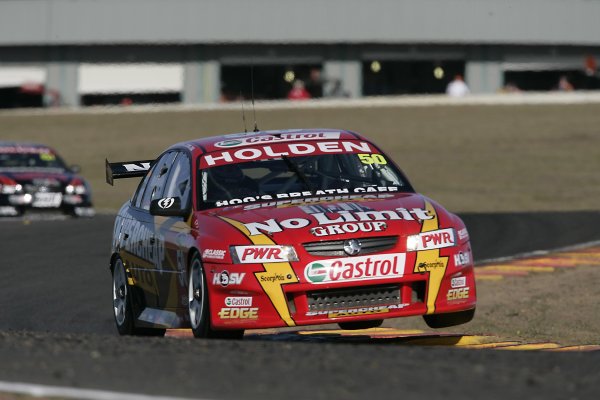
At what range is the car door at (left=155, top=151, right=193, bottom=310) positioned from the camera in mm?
10117

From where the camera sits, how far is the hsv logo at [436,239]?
31.6 feet

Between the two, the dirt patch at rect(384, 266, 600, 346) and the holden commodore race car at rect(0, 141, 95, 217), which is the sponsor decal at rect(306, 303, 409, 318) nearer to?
the dirt patch at rect(384, 266, 600, 346)

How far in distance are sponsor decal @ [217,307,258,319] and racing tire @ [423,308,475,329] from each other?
46.5 inches

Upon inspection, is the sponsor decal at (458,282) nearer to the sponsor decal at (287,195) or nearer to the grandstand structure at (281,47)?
the sponsor decal at (287,195)

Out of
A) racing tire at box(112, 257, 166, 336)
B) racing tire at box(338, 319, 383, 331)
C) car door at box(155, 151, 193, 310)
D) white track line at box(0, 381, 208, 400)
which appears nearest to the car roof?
car door at box(155, 151, 193, 310)

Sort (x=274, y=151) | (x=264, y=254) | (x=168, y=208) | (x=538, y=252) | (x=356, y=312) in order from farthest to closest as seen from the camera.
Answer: (x=538, y=252)
(x=274, y=151)
(x=168, y=208)
(x=356, y=312)
(x=264, y=254)

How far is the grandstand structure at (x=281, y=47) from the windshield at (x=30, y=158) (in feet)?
96.7

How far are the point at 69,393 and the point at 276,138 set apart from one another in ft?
15.4

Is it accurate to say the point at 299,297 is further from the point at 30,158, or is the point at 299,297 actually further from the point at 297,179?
the point at 30,158

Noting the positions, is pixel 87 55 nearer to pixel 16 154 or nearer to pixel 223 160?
pixel 16 154

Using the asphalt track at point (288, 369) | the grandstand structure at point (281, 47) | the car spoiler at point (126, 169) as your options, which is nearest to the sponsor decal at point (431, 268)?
the asphalt track at point (288, 369)

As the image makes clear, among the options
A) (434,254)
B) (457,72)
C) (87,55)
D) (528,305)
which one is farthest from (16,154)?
(457,72)

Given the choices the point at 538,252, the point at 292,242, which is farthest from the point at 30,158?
the point at 292,242

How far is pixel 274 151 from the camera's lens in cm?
1088
